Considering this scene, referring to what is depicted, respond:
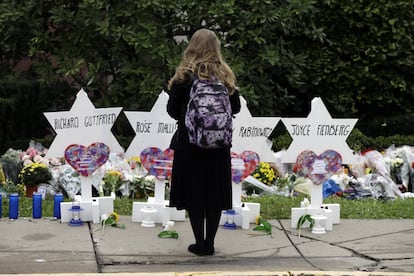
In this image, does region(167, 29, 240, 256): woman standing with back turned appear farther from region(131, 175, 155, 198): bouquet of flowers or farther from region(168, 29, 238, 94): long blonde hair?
region(131, 175, 155, 198): bouquet of flowers

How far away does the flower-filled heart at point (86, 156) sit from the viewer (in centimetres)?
687

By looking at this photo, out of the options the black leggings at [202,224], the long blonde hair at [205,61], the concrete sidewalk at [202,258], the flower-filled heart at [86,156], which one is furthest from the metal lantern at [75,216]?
the long blonde hair at [205,61]

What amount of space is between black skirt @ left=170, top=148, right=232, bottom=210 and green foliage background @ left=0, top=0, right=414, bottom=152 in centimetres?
338

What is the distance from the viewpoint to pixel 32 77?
11.1 metres

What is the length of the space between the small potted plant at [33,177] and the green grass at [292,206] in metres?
0.31

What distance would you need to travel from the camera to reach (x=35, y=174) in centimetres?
812

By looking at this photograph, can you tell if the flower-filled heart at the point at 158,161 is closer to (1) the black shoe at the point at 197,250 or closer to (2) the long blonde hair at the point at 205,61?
(1) the black shoe at the point at 197,250

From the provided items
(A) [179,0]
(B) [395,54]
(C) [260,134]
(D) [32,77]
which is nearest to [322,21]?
(B) [395,54]

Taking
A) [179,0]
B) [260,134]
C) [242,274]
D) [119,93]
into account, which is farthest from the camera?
[119,93]

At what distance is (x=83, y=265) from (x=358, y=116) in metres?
7.10

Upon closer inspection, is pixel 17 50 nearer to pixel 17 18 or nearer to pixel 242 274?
pixel 17 18

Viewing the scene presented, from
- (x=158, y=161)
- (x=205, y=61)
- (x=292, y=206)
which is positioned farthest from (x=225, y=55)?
(x=205, y=61)

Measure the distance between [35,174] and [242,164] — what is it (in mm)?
2382

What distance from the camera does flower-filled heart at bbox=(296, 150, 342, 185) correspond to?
6914 millimetres
